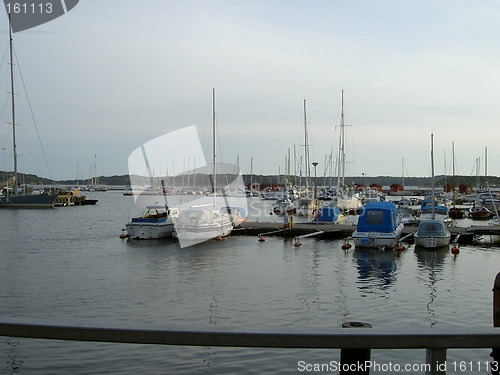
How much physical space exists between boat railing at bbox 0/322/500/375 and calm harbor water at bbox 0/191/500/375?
13 cm

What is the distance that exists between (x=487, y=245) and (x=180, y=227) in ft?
78.6

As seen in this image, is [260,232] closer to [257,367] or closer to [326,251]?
[326,251]

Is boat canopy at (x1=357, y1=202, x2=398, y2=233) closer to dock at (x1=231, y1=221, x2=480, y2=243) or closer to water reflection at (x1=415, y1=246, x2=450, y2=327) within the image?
water reflection at (x1=415, y1=246, x2=450, y2=327)

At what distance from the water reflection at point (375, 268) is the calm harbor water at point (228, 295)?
0.21ft

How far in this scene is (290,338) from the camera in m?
3.97

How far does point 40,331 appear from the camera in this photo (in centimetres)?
414

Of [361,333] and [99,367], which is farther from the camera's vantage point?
[99,367]

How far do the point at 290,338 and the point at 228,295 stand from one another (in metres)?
17.7

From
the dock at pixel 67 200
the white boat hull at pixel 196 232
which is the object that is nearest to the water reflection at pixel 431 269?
the white boat hull at pixel 196 232

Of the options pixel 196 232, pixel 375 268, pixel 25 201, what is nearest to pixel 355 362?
pixel 375 268

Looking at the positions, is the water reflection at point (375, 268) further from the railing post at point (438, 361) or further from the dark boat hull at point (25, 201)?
the dark boat hull at point (25, 201)

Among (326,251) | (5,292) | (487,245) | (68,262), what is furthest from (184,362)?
(487,245)

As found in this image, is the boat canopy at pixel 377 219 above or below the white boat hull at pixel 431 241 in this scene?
above

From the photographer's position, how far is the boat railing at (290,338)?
13.1 ft
